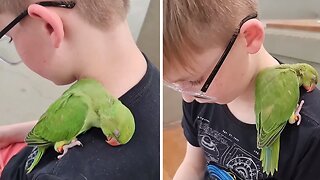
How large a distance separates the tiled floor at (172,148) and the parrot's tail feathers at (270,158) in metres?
0.11

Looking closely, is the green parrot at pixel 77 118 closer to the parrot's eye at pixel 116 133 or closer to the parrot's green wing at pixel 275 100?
the parrot's eye at pixel 116 133

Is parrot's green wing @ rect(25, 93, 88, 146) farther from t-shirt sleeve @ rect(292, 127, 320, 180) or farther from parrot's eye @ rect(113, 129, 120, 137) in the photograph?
t-shirt sleeve @ rect(292, 127, 320, 180)

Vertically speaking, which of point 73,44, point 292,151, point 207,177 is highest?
point 73,44

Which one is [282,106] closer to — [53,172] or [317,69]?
[317,69]

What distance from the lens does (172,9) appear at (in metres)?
0.51

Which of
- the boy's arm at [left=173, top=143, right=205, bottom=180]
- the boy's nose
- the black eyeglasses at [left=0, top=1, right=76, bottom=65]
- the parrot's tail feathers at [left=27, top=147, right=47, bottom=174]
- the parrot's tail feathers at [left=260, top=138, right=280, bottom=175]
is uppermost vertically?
the black eyeglasses at [left=0, top=1, right=76, bottom=65]

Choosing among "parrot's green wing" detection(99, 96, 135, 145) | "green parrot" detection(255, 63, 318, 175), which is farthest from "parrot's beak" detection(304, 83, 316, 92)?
"parrot's green wing" detection(99, 96, 135, 145)

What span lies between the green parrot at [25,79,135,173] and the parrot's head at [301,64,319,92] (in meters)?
0.22

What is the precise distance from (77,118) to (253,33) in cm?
22

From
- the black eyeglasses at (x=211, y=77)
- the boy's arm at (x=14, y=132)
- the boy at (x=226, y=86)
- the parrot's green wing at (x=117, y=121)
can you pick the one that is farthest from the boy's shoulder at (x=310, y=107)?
the boy's arm at (x=14, y=132)

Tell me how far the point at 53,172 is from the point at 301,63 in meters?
0.31

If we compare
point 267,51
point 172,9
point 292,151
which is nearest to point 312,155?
point 292,151

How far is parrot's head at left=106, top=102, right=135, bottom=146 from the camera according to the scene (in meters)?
0.48

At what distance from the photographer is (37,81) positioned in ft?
1.63
